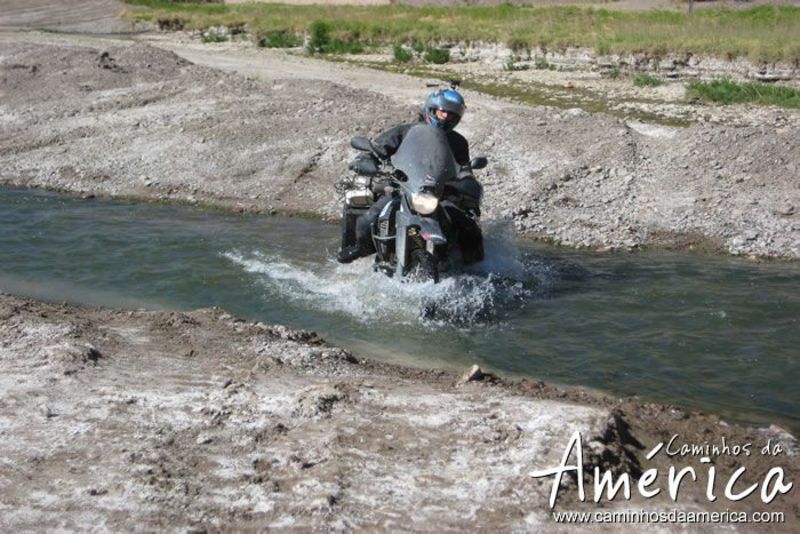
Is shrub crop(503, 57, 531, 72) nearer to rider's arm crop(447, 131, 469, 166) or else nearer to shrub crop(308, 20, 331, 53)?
shrub crop(308, 20, 331, 53)

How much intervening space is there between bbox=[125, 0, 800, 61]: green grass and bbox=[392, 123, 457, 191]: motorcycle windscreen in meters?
17.4

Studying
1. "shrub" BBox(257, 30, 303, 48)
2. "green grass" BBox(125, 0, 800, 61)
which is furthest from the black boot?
"shrub" BBox(257, 30, 303, 48)

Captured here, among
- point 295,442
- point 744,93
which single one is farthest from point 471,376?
point 744,93

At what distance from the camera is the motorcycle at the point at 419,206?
34.8ft

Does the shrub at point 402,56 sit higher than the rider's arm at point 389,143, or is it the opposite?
the rider's arm at point 389,143

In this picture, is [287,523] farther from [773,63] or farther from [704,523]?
[773,63]

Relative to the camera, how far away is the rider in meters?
11.3

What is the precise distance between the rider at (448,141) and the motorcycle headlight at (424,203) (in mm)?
718

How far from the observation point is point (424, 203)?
10.5m

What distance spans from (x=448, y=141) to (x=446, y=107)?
34cm

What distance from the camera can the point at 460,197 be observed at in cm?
1111

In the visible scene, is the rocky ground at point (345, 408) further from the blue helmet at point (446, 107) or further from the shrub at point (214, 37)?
the shrub at point (214, 37)

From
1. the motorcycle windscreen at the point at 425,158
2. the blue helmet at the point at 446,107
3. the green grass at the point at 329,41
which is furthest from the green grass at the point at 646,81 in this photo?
the motorcycle windscreen at the point at 425,158

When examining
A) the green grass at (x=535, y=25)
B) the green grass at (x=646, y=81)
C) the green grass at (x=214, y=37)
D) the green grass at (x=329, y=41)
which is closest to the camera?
the green grass at (x=646, y=81)
